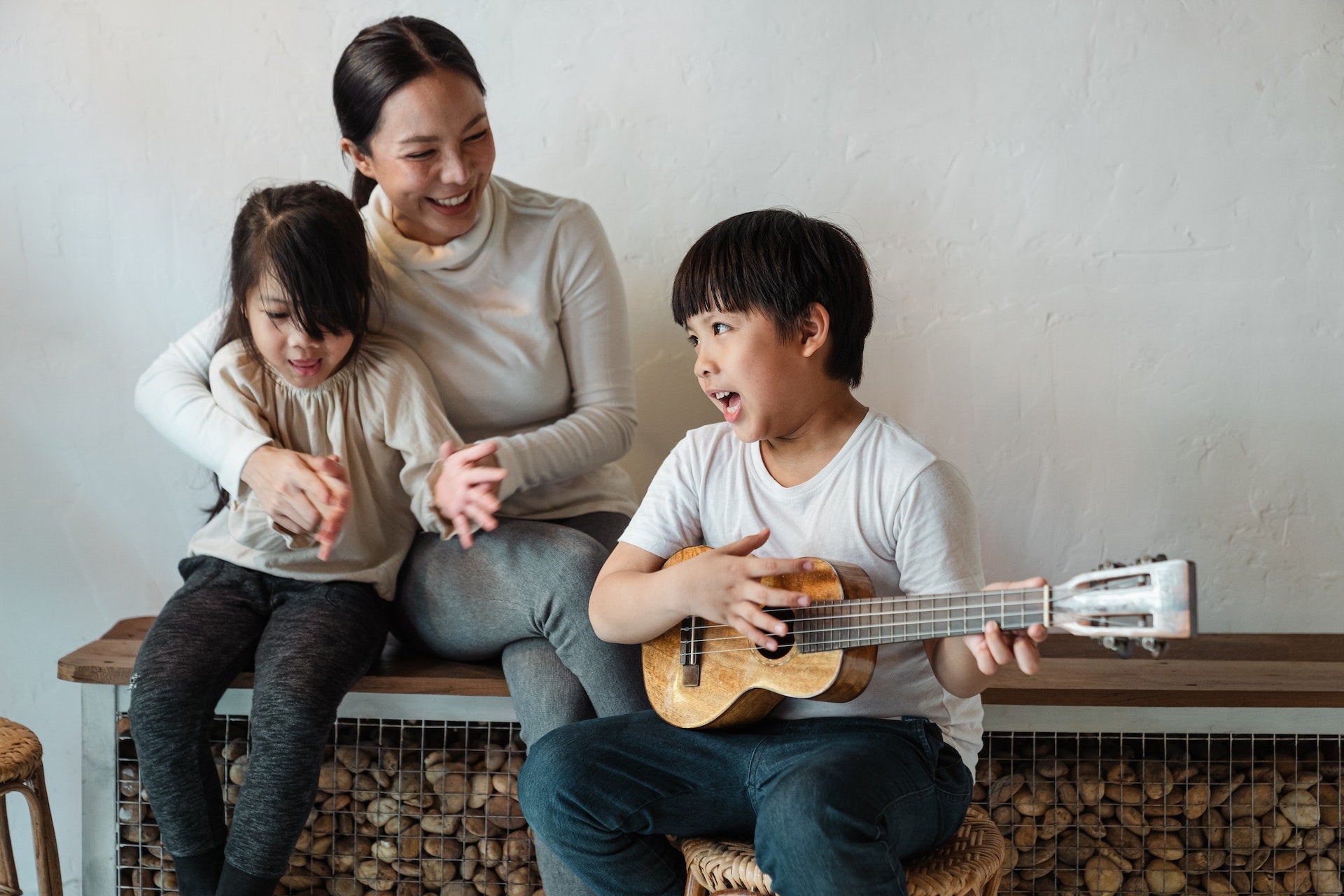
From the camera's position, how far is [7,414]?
6.38ft

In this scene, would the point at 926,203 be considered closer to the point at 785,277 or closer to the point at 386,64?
the point at 785,277

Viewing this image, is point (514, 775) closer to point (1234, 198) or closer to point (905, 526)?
point (905, 526)

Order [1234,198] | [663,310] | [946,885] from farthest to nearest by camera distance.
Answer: [663,310]
[1234,198]
[946,885]

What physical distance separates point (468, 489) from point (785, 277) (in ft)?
1.57

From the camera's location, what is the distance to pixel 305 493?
1.44m

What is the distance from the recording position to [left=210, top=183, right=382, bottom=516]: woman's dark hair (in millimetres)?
1501

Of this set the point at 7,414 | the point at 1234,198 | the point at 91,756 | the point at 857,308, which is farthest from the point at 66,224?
the point at 1234,198

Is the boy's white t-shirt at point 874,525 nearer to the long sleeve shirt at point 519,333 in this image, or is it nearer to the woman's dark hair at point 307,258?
the long sleeve shirt at point 519,333

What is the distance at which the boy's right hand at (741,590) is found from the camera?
1137mm

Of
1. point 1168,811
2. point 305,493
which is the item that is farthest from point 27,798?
point 1168,811

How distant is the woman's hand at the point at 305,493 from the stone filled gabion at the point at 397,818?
35 cm

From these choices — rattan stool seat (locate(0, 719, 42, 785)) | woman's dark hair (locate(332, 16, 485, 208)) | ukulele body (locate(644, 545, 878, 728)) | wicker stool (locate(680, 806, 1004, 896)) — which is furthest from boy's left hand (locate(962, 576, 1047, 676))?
rattan stool seat (locate(0, 719, 42, 785))

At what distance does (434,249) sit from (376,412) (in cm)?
27

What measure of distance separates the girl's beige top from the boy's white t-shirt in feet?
1.34
